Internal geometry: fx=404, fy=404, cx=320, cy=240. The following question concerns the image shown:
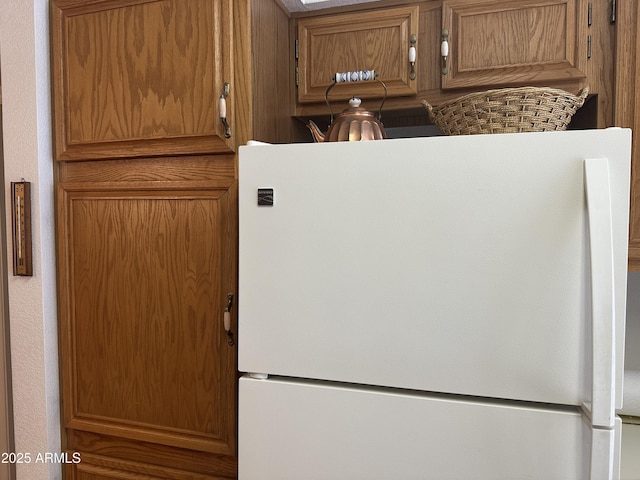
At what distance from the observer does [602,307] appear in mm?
650

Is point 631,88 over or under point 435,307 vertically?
over

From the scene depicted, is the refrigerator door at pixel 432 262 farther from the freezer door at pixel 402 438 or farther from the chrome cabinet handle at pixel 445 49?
the chrome cabinet handle at pixel 445 49

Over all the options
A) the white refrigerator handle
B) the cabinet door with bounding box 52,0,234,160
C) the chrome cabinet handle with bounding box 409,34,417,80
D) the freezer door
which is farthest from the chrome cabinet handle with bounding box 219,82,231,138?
the white refrigerator handle

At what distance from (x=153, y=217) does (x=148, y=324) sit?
11.8 inches

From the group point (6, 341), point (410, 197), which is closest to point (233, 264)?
point (410, 197)

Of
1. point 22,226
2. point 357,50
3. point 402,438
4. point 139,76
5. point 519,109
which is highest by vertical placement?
point 357,50

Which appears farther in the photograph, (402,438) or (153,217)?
(153,217)

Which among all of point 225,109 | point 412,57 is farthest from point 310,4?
point 225,109

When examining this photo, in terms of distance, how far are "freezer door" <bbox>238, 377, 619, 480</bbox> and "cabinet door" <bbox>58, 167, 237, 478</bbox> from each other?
264 millimetres

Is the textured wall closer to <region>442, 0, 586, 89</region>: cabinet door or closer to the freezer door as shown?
<region>442, 0, 586, 89</region>: cabinet door

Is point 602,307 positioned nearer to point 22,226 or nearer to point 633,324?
point 633,324

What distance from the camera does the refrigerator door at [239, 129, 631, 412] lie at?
0.69 meters

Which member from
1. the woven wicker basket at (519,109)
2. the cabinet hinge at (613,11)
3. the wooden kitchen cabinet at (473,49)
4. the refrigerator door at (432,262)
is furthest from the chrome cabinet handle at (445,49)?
the refrigerator door at (432,262)

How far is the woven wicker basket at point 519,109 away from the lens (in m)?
0.87
